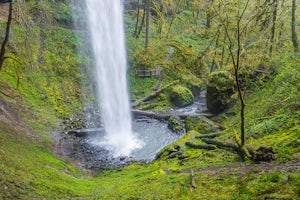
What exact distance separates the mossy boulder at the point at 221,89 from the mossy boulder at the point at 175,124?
2.64 meters

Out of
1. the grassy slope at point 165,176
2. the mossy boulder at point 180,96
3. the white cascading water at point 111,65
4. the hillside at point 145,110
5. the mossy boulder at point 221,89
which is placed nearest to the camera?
the grassy slope at point 165,176

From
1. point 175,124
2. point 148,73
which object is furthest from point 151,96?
point 175,124

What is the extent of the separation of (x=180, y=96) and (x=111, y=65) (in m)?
5.61

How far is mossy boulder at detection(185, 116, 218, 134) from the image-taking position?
46.8 feet

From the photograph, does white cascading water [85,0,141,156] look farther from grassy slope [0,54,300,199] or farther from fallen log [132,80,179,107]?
grassy slope [0,54,300,199]

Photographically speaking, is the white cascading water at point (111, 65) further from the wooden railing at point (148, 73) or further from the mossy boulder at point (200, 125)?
A: the mossy boulder at point (200, 125)

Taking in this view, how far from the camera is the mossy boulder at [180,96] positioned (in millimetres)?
19797

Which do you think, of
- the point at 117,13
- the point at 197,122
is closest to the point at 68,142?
the point at 197,122

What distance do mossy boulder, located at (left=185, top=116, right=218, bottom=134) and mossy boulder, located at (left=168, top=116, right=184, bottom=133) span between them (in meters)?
0.40

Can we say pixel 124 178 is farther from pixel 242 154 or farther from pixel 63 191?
pixel 242 154

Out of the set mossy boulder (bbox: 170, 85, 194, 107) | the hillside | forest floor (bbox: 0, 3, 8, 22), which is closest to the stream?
the hillside

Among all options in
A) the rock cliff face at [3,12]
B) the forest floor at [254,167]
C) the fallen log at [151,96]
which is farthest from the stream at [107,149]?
the rock cliff face at [3,12]

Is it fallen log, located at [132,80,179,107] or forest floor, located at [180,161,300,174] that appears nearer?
forest floor, located at [180,161,300,174]

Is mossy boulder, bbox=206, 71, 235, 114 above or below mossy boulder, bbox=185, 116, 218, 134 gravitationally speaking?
above
